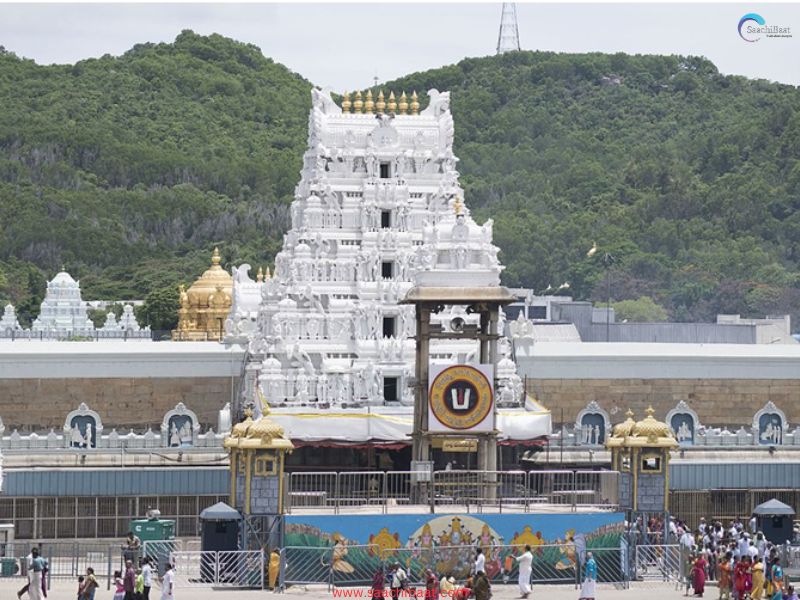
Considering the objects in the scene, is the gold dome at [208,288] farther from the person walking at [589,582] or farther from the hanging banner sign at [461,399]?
the person walking at [589,582]

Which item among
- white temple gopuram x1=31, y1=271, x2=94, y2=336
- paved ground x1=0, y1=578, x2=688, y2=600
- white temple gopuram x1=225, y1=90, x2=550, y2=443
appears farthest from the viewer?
white temple gopuram x1=31, y1=271, x2=94, y2=336

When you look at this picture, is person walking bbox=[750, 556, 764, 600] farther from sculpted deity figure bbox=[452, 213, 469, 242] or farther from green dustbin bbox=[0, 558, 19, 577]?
sculpted deity figure bbox=[452, 213, 469, 242]

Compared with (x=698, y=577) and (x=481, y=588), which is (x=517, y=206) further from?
(x=481, y=588)

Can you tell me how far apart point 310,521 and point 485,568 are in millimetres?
3780

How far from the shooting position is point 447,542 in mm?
54594

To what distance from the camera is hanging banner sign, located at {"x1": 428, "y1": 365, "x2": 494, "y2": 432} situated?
58.7 m

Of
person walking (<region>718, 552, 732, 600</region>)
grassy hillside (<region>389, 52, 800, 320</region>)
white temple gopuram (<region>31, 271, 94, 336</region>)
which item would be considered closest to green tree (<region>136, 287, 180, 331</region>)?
white temple gopuram (<region>31, 271, 94, 336</region>)

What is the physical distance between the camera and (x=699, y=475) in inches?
2680

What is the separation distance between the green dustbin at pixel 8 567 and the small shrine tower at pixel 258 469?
482cm

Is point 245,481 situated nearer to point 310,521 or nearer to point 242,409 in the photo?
point 310,521

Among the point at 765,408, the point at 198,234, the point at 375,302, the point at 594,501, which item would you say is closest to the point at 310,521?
the point at 594,501

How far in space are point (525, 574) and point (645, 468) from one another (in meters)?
5.36

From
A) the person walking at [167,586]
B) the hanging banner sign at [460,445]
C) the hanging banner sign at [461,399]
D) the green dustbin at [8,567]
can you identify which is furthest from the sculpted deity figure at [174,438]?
the person walking at [167,586]

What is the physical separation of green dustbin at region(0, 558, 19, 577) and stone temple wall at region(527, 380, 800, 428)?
1101 inches
